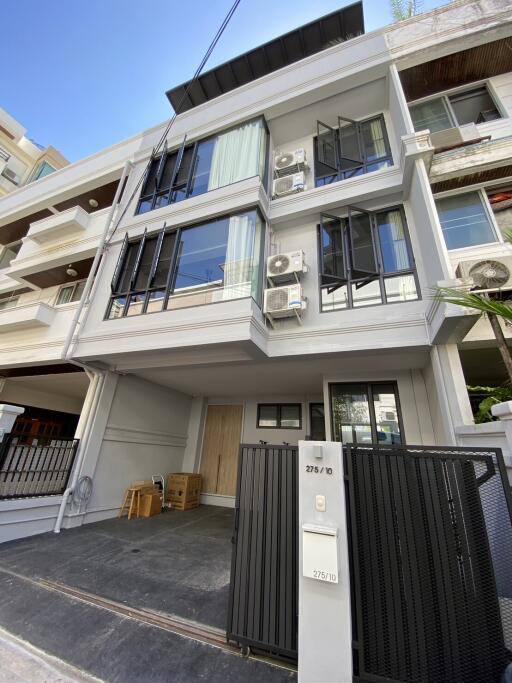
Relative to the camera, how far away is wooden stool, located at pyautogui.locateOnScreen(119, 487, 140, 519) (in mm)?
5613

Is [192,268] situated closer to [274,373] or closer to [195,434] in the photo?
[274,373]

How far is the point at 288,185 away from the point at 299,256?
1773 mm

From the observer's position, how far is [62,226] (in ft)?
21.9

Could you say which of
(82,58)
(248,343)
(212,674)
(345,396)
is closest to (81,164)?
(82,58)

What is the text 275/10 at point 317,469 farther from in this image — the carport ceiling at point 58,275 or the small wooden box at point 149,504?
the carport ceiling at point 58,275

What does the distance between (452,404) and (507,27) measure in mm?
6093

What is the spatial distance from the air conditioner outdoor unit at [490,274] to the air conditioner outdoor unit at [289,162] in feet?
12.9

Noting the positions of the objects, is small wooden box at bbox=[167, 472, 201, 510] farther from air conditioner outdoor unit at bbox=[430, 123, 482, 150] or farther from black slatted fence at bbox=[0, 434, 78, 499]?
air conditioner outdoor unit at bbox=[430, 123, 482, 150]

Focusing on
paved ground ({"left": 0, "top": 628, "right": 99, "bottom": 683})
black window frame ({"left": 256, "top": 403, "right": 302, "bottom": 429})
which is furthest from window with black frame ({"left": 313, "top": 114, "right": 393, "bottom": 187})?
paved ground ({"left": 0, "top": 628, "right": 99, "bottom": 683})

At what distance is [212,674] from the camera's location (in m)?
1.86

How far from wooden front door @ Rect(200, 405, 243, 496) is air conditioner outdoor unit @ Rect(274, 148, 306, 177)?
18.5 ft

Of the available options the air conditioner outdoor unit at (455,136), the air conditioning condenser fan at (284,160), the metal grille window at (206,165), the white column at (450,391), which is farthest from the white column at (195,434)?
the air conditioner outdoor unit at (455,136)

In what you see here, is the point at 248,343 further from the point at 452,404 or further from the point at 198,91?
the point at 198,91

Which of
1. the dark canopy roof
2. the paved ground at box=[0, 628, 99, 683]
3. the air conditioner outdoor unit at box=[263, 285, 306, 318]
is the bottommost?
the paved ground at box=[0, 628, 99, 683]
